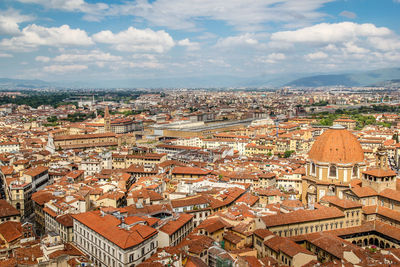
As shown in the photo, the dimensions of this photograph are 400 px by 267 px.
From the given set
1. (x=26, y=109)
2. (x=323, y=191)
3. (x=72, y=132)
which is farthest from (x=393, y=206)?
(x=26, y=109)

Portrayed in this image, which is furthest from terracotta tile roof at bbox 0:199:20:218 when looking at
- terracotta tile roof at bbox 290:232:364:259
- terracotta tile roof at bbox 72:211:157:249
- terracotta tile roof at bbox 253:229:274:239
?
terracotta tile roof at bbox 290:232:364:259

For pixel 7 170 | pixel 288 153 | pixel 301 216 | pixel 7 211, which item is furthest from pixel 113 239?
pixel 288 153

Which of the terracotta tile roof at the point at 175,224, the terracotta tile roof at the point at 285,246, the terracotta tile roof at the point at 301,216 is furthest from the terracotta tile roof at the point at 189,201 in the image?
the terracotta tile roof at the point at 285,246

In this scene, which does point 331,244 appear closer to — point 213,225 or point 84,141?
point 213,225

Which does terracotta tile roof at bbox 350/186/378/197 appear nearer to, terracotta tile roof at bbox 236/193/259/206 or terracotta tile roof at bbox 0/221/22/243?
terracotta tile roof at bbox 236/193/259/206

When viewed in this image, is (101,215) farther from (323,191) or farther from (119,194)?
(323,191)

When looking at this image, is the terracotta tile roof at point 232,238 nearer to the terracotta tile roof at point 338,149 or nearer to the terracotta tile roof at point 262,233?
the terracotta tile roof at point 262,233
